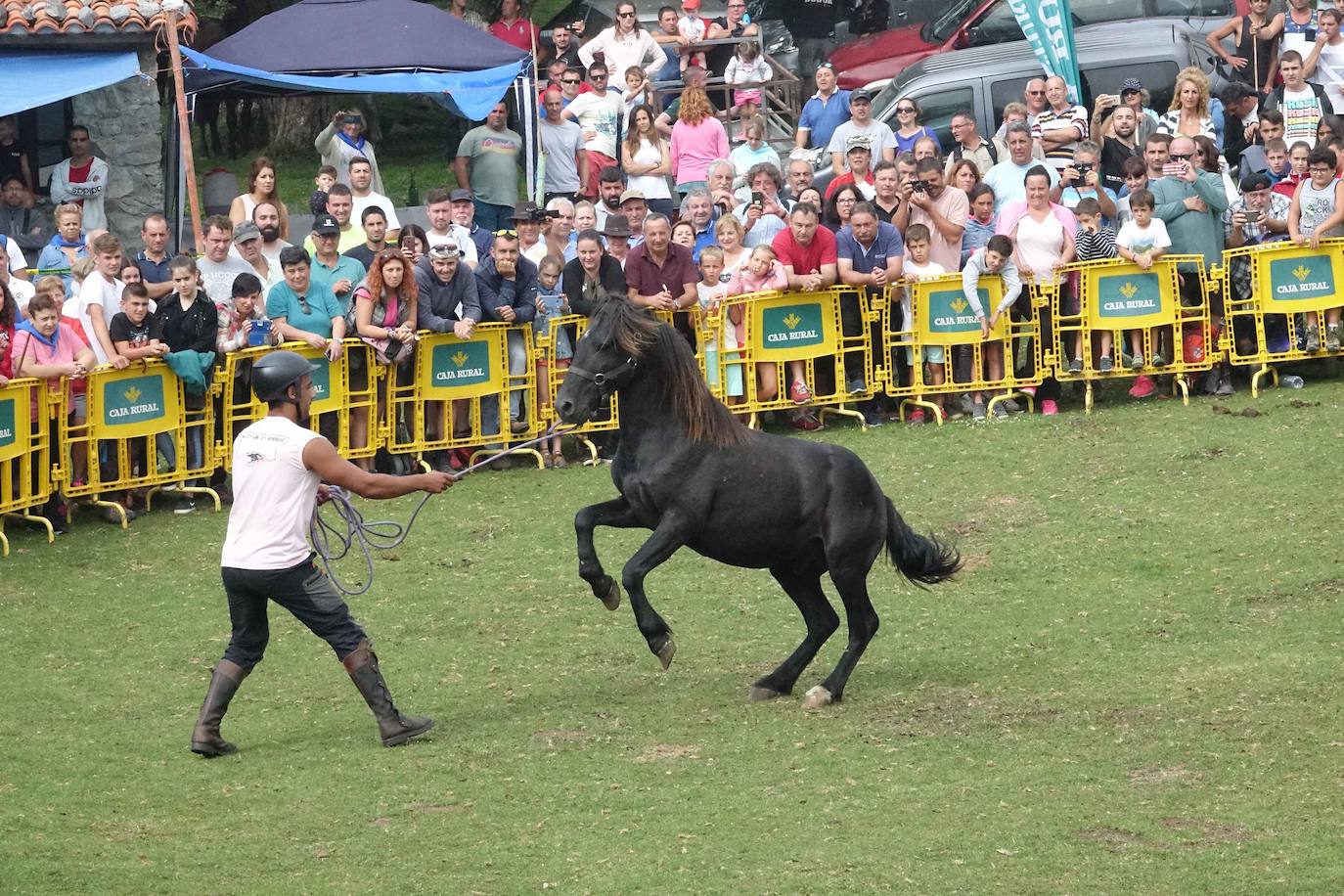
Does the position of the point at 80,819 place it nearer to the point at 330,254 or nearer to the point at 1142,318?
the point at 330,254

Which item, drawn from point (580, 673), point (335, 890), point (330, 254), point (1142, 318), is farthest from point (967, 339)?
point (335, 890)

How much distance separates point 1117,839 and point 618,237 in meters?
8.68

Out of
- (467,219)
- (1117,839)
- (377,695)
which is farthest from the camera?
(467,219)

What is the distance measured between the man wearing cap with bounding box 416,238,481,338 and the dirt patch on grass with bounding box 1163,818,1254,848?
828cm

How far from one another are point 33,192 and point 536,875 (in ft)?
43.3

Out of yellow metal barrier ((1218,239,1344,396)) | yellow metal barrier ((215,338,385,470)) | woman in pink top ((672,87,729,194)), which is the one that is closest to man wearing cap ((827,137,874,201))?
woman in pink top ((672,87,729,194))

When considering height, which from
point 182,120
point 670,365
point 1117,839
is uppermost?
point 182,120

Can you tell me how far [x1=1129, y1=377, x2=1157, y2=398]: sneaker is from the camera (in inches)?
610

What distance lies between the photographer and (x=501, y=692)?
9703 mm

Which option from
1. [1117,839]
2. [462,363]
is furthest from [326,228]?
[1117,839]

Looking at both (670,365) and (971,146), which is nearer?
(670,365)

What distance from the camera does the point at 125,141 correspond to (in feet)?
61.2

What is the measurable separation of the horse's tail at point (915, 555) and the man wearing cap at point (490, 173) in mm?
9096

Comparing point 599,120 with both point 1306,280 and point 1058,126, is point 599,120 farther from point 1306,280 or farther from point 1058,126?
point 1306,280
